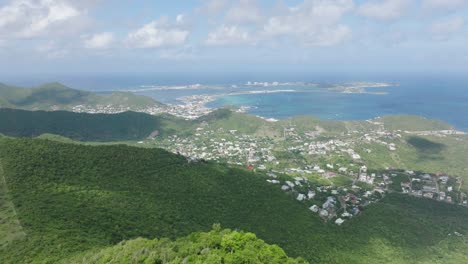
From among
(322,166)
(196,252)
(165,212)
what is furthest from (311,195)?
(196,252)

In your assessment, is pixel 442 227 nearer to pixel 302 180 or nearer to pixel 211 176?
pixel 302 180

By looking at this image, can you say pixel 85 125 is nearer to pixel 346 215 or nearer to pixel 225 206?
pixel 225 206

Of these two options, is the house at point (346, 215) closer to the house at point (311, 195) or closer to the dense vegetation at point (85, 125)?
the house at point (311, 195)

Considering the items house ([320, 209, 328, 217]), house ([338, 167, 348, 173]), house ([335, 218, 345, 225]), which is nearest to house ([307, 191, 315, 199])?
house ([320, 209, 328, 217])

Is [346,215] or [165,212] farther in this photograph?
[346,215]

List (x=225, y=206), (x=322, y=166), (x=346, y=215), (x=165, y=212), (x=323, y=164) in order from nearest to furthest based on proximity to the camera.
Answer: (x=165, y=212) < (x=225, y=206) < (x=346, y=215) < (x=322, y=166) < (x=323, y=164)
